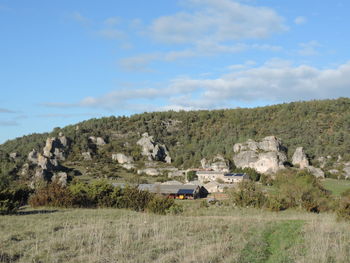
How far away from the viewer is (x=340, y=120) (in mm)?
101188

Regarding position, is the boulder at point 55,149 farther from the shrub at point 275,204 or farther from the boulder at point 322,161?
the shrub at point 275,204

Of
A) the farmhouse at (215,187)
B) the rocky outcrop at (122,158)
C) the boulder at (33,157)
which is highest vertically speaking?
the boulder at (33,157)

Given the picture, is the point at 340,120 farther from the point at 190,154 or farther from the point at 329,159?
the point at 190,154

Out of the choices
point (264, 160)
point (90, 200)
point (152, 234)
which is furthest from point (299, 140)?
point (152, 234)

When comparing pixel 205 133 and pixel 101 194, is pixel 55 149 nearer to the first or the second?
pixel 205 133

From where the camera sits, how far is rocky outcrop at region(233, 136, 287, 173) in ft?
263

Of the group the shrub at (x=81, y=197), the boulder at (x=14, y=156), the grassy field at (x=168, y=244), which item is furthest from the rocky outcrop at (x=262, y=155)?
the grassy field at (x=168, y=244)

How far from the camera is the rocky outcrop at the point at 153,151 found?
9956cm

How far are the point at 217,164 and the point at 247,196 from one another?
5503cm

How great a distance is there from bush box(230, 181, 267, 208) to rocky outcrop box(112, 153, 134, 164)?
64.0 m

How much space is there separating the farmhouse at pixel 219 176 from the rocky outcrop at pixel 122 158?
2429 centimetres

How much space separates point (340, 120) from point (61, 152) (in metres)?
76.1

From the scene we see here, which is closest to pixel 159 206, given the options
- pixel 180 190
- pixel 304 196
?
pixel 304 196

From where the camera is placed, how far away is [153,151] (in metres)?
100
